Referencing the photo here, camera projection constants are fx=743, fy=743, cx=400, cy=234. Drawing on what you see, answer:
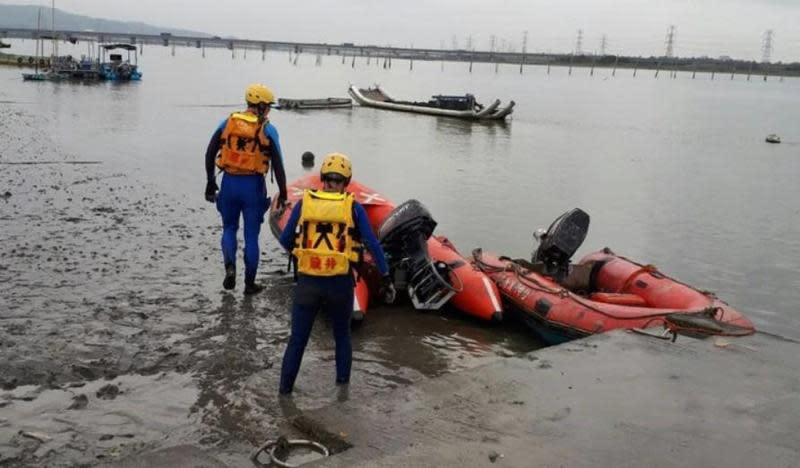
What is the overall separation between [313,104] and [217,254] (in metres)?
36.0

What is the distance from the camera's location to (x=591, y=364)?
223 inches

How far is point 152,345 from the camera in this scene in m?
6.36

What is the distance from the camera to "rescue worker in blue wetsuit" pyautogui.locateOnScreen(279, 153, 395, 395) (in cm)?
502

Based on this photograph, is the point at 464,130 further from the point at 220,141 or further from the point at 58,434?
the point at 58,434

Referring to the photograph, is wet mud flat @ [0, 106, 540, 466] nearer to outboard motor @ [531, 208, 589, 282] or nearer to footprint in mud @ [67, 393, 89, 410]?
footprint in mud @ [67, 393, 89, 410]

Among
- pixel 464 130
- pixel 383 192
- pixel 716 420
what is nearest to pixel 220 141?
pixel 716 420

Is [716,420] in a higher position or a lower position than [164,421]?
higher

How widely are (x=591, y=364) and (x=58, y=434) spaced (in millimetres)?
3750

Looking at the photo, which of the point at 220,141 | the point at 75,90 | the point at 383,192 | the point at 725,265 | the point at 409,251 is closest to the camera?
the point at 220,141

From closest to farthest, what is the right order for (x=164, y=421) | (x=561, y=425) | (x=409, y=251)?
(x=561, y=425), (x=164, y=421), (x=409, y=251)

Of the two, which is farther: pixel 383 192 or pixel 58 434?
pixel 383 192

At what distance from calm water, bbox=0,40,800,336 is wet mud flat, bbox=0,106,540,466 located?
149 inches

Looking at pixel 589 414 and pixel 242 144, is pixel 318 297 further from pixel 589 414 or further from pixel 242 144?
pixel 242 144

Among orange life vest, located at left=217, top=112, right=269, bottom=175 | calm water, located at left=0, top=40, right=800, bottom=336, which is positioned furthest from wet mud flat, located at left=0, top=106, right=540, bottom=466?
calm water, located at left=0, top=40, right=800, bottom=336
